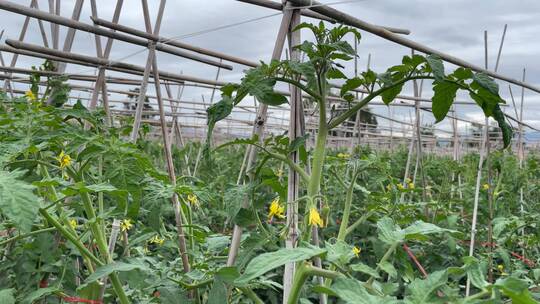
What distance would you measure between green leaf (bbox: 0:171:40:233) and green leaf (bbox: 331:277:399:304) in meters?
0.51

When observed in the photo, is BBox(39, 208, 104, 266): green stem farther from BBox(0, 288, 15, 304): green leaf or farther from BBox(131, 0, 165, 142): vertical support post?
BBox(131, 0, 165, 142): vertical support post

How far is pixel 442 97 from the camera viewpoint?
4.53 feet

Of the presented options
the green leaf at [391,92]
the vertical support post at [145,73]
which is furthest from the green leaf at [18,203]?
the vertical support post at [145,73]

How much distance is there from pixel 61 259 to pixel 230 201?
70 cm

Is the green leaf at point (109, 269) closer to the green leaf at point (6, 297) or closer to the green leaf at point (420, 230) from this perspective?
the green leaf at point (6, 297)

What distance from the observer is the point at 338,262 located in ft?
3.14

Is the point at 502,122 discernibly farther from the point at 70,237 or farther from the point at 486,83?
the point at 70,237

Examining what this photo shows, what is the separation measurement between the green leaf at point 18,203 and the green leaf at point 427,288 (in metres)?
0.63

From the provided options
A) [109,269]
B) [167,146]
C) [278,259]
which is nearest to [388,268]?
[278,259]

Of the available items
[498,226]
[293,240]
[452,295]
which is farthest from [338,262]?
[498,226]

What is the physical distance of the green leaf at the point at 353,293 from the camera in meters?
0.82

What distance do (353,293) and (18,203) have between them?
1.90 ft

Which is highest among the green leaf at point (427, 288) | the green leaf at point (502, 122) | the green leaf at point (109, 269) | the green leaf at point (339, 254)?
the green leaf at point (502, 122)

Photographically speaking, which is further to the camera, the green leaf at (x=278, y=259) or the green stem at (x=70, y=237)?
the green stem at (x=70, y=237)
